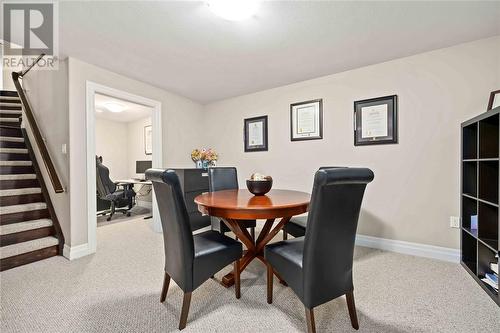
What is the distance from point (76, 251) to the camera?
2.45 metres

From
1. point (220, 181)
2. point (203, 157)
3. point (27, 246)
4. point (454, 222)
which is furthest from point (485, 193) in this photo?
point (27, 246)

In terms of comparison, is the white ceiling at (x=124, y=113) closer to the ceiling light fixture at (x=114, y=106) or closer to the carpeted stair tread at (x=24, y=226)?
the ceiling light fixture at (x=114, y=106)

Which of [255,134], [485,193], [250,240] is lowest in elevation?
[250,240]

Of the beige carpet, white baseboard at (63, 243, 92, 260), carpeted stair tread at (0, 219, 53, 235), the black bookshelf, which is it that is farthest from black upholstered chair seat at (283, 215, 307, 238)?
carpeted stair tread at (0, 219, 53, 235)

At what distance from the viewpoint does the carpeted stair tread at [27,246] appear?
2213 millimetres

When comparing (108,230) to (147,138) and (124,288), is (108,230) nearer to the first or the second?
(124,288)

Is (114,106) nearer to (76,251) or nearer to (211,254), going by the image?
(76,251)

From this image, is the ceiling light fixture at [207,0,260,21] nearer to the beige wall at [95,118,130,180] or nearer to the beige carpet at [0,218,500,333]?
the beige carpet at [0,218,500,333]

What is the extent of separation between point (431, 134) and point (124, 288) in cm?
336

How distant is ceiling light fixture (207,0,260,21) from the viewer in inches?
62.8

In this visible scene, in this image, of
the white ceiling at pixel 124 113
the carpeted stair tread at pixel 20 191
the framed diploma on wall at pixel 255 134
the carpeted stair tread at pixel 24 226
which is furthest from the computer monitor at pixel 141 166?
the framed diploma on wall at pixel 255 134

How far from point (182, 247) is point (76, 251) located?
1.92 m

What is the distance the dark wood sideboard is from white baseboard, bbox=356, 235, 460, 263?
2.34m

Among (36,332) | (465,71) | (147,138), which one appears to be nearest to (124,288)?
(36,332)
